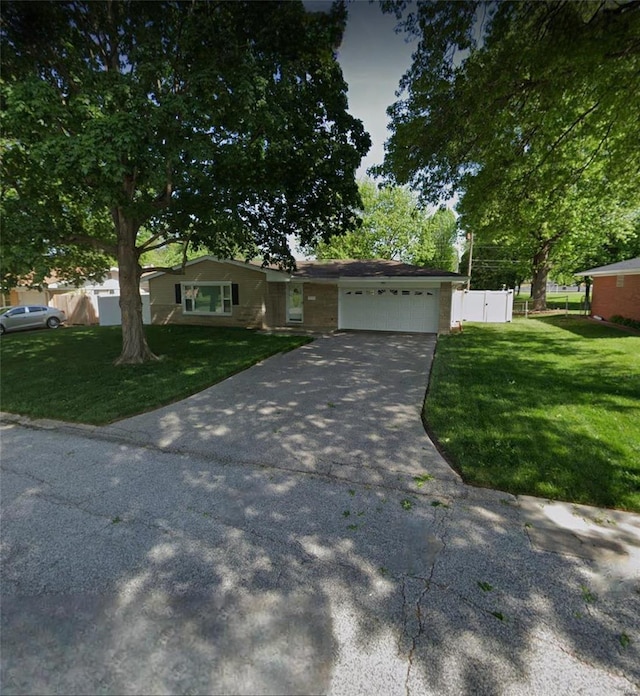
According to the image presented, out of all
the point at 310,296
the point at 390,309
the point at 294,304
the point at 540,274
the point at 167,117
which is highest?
the point at 167,117

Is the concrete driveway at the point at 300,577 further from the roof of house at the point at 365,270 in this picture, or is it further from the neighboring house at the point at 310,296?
the neighboring house at the point at 310,296

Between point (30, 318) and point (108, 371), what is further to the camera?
point (30, 318)

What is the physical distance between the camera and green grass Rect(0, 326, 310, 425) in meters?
6.14

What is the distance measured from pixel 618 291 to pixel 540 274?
7427 mm

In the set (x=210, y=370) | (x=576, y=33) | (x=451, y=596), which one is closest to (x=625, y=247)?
(x=576, y=33)

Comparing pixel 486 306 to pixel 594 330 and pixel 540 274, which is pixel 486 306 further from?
pixel 540 274

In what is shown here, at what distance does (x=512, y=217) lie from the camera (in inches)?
373

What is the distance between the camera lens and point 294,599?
2.31m

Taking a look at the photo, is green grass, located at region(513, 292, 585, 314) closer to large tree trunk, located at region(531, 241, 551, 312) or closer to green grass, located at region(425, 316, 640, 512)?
large tree trunk, located at region(531, 241, 551, 312)

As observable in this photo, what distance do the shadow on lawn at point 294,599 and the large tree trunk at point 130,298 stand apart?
621 centimetres

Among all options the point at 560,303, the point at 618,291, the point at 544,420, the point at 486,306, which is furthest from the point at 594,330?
the point at 560,303

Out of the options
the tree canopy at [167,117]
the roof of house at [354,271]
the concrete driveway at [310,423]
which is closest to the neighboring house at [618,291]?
the roof of house at [354,271]

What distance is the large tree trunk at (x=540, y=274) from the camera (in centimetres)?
2305

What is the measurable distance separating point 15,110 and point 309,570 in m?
7.29
